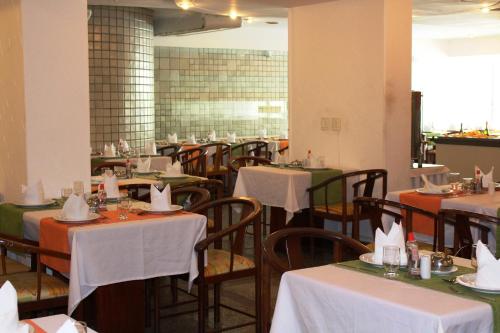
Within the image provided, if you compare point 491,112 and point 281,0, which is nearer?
point 281,0

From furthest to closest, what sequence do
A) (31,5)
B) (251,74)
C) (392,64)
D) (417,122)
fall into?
(251,74) < (417,122) < (392,64) < (31,5)

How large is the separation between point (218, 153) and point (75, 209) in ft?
19.3

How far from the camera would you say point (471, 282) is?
274 cm

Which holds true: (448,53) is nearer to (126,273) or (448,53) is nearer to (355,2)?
(355,2)

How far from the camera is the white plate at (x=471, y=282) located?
2.64 m

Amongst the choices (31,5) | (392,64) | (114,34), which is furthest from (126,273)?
(114,34)

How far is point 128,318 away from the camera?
4.07 metres

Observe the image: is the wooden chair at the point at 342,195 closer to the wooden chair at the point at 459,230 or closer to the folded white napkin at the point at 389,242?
the wooden chair at the point at 459,230

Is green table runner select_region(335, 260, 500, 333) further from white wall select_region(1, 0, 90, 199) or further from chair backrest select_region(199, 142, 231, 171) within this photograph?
chair backrest select_region(199, 142, 231, 171)

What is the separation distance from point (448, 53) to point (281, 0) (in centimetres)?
840

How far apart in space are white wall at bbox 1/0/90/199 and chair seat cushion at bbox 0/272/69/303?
41.3 inches

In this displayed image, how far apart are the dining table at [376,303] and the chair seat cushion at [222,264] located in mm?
1232

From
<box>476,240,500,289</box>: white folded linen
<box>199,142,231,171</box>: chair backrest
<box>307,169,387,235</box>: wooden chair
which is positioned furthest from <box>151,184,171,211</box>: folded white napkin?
<box>199,142,231,171</box>: chair backrest

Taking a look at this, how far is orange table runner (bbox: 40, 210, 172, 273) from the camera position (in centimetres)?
388
